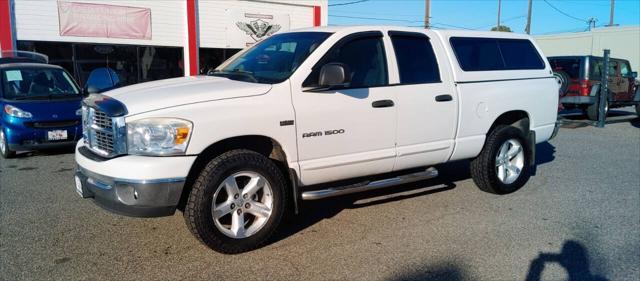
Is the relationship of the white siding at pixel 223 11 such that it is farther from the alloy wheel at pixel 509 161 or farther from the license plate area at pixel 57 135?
the alloy wheel at pixel 509 161

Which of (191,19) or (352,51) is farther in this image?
(191,19)

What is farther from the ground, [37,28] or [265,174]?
[37,28]

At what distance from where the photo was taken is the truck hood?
3.76 metres

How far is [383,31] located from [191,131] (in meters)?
2.23

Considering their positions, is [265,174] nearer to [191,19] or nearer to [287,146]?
[287,146]

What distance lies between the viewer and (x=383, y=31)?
4.94m

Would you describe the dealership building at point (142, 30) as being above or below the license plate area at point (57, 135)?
above

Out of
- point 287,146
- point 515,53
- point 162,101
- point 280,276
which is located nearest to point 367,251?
point 280,276

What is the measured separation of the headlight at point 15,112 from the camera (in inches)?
→ 314

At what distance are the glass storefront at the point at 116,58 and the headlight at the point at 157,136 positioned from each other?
12751 mm

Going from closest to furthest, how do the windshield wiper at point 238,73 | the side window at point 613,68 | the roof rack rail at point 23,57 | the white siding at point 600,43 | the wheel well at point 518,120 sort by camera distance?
the windshield wiper at point 238,73
the wheel well at point 518,120
the roof rack rail at point 23,57
the side window at point 613,68
the white siding at point 600,43

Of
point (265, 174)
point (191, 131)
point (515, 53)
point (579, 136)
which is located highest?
point (515, 53)

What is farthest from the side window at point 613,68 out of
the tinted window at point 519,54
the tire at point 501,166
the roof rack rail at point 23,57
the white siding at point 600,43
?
the white siding at point 600,43

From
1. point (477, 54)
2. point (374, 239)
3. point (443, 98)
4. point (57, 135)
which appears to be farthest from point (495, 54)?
point (57, 135)
